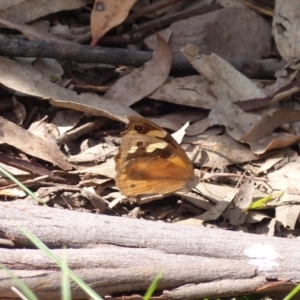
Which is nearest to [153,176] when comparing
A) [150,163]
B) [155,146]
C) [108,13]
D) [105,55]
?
[150,163]

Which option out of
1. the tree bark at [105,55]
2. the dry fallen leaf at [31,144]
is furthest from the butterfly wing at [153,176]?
the tree bark at [105,55]

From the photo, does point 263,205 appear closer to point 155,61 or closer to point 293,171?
point 293,171

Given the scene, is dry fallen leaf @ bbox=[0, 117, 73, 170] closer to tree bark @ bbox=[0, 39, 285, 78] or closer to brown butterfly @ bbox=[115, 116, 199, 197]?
brown butterfly @ bbox=[115, 116, 199, 197]

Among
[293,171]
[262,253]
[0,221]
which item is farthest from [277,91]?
[0,221]

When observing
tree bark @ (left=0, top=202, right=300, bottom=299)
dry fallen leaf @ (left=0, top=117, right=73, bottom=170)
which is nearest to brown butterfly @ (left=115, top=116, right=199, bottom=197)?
dry fallen leaf @ (left=0, top=117, right=73, bottom=170)

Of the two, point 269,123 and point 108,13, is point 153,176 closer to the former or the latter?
point 269,123

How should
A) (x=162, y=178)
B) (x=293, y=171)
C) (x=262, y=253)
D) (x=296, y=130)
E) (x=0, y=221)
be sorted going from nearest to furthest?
(x=0, y=221) → (x=262, y=253) → (x=162, y=178) → (x=293, y=171) → (x=296, y=130)

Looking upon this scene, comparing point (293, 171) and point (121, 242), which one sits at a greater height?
point (121, 242)
